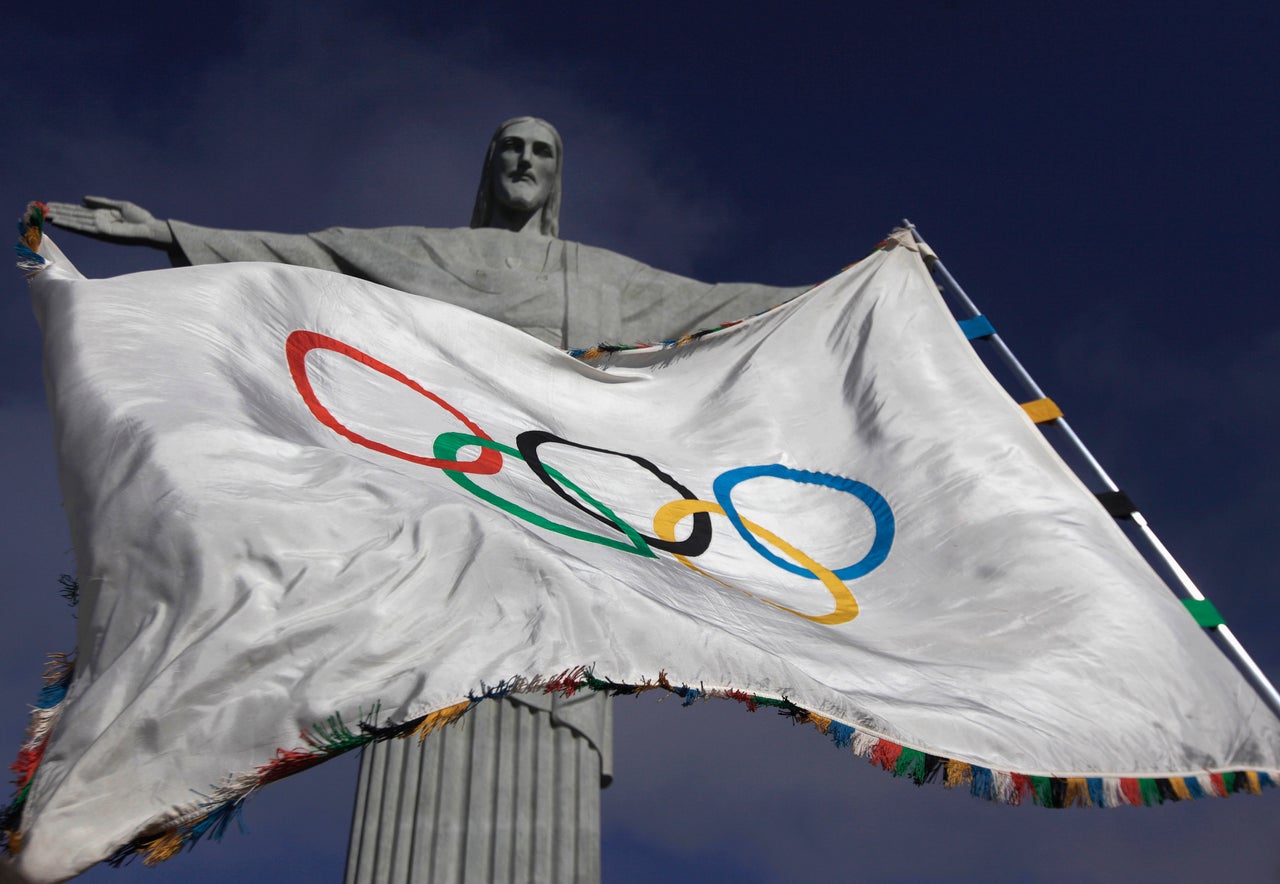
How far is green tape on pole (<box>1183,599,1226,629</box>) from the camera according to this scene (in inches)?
293

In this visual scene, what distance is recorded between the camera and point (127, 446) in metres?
5.47

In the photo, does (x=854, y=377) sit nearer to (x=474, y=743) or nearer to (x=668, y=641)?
(x=474, y=743)

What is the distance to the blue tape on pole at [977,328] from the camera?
31.1ft

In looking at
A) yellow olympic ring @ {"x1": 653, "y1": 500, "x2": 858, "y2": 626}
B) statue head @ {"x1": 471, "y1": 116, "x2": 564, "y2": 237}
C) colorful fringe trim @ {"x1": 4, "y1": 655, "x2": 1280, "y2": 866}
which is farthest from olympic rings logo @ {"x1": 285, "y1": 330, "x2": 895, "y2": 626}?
statue head @ {"x1": 471, "y1": 116, "x2": 564, "y2": 237}

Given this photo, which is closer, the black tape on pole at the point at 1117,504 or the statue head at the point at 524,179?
the black tape on pole at the point at 1117,504

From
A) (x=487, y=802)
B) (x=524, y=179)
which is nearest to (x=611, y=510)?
(x=487, y=802)

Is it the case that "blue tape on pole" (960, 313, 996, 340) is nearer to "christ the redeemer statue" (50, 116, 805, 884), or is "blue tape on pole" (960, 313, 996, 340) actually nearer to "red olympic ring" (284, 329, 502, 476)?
"christ the redeemer statue" (50, 116, 805, 884)

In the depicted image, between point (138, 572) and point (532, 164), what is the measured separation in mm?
6054

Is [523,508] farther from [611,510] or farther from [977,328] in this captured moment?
[977,328]

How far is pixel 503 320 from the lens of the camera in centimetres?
959

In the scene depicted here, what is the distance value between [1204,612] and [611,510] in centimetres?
326

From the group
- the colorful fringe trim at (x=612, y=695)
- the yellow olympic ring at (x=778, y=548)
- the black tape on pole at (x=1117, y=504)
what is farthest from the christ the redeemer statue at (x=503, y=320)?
the black tape on pole at (x=1117, y=504)

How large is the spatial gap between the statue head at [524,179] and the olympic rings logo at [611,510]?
9.46ft

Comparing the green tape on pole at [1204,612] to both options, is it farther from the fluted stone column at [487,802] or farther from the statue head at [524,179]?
the statue head at [524,179]
